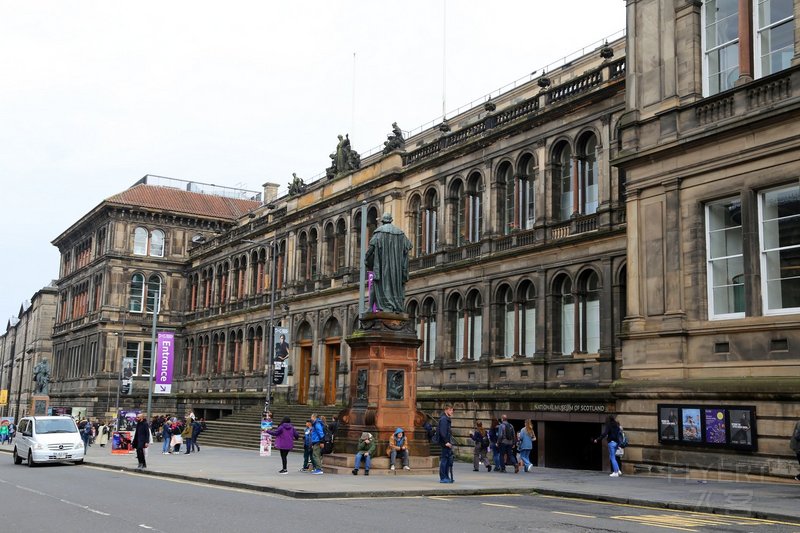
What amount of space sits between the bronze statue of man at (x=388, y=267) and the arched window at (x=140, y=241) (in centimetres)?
5253

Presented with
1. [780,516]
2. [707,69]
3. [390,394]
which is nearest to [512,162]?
[707,69]

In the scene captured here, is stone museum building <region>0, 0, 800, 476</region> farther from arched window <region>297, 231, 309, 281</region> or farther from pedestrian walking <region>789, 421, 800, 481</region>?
pedestrian walking <region>789, 421, 800, 481</region>

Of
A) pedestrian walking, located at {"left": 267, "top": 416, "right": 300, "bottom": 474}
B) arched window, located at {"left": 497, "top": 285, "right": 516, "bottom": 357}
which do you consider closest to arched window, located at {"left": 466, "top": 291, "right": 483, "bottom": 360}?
arched window, located at {"left": 497, "top": 285, "right": 516, "bottom": 357}

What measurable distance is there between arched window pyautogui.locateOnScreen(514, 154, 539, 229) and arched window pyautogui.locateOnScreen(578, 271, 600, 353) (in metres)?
4.22

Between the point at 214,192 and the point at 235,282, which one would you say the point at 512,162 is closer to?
the point at 235,282

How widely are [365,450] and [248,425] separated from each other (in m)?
27.5

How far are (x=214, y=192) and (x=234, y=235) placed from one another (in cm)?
2472

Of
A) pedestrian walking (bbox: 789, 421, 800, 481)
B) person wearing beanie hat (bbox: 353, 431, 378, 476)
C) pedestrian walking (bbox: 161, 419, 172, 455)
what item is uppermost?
pedestrian walking (bbox: 789, 421, 800, 481)

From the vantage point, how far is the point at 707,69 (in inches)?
934

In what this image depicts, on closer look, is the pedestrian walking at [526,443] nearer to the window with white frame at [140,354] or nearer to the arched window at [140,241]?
the window with white frame at [140,354]

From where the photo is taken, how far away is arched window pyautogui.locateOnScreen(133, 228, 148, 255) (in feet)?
242

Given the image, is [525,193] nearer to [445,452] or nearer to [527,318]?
[527,318]

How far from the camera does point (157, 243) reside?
74.4 meters

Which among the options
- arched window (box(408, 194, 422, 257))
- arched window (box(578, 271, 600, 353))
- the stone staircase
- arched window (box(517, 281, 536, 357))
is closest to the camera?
arched window (box(578, 271, 600, 353))
